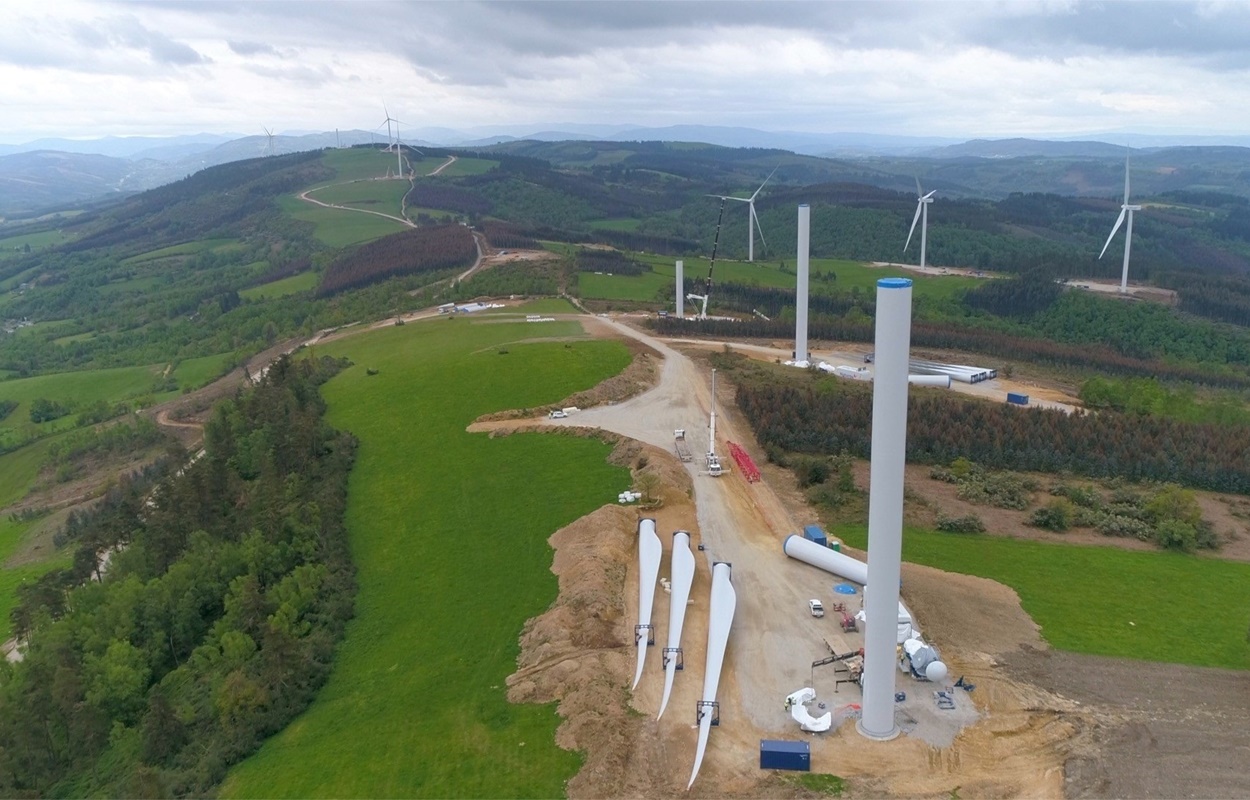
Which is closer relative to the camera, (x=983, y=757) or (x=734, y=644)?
(x=983, y=757)

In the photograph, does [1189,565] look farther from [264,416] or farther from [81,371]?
[81,371]

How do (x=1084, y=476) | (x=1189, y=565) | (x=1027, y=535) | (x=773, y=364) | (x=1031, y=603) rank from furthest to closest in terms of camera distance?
(x=773, y=364)
(x=1084, y=476)
(x=1027, y=535)
(x=1189, y=565)
(x=1031, y=603)

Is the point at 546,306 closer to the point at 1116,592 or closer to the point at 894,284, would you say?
the point at 1116,592

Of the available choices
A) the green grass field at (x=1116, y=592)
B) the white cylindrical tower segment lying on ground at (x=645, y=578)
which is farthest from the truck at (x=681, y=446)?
the green grass field at (x=1116, y=592)

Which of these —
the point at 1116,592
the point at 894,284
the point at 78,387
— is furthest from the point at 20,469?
the point at 1116,592

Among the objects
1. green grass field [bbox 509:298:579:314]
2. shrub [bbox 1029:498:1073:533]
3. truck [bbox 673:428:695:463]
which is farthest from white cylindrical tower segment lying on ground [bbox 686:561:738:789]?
green grass field [bbox 509:298:579:314]

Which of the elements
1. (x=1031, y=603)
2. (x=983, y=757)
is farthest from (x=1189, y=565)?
(x=983, y=757)

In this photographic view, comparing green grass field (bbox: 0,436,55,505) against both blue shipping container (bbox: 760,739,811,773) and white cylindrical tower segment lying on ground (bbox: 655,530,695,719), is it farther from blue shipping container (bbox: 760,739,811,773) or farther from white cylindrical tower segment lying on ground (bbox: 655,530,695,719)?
blue shipping container (bbox: 760,739,811,773)
